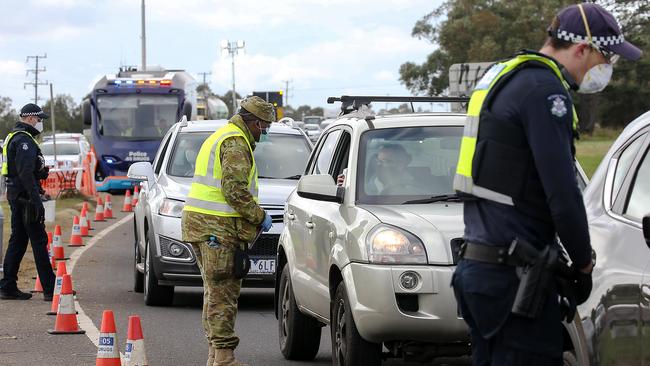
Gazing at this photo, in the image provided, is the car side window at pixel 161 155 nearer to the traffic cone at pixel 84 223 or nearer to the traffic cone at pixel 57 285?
the traffic cone at pixel 57 285

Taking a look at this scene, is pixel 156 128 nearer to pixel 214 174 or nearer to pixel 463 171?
pixel 214 174

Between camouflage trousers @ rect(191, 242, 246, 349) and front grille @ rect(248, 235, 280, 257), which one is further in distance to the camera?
front grille @ rect(248, 235, 280, 257)

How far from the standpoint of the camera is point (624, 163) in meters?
5.89

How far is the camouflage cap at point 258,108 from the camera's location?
28.7ft

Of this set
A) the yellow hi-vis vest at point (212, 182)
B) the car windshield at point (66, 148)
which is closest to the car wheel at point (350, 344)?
the yellow hi-vis vest at point (212, 182)

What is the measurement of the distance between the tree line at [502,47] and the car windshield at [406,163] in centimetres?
5803

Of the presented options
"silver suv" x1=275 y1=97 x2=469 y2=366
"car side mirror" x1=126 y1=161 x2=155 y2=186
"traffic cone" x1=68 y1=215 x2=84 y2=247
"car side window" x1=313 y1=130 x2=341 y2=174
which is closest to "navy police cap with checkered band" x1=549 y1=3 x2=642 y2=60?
"silver suv" x1=275 y1=97 x2=469 y2=366

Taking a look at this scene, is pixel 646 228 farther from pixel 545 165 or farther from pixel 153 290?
pixel 153 290

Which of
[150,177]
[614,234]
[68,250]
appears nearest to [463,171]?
[614,234]

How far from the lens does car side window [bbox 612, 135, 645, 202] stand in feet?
19.1

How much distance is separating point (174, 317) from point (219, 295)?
12.5ft

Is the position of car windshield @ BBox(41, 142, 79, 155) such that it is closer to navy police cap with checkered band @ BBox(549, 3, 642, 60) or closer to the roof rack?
the roof rack

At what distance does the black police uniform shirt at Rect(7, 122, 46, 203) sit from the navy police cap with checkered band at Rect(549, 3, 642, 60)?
31.1 ft

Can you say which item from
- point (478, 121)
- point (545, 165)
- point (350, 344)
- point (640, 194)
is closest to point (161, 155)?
point (350, 344)
